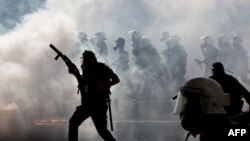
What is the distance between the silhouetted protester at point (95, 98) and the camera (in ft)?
28.8

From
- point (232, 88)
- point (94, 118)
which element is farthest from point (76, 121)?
point (232, 88)

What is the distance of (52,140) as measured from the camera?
641 inches

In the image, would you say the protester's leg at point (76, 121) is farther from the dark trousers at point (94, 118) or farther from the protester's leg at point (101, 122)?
the protester's leg at point (101, 122)

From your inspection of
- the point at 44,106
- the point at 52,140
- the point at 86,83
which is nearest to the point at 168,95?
the point at 44,106

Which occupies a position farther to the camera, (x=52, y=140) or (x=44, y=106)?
(x=44, y=106)

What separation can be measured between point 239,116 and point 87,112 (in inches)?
117

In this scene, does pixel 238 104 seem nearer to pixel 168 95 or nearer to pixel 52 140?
pixel 52 140

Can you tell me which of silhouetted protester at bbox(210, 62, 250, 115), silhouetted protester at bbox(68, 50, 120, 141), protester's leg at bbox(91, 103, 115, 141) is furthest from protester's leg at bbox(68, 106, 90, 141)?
silhouetted protester at bbox(210, 62, 250, 115)

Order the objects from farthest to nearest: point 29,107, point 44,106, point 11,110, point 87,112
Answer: point 44,106, point 29,107, point 11,110, point 87,112

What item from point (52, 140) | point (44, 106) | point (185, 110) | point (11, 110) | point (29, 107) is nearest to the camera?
point (185, 110)

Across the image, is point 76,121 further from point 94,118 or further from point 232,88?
point 232,88

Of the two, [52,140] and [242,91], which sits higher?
[242,91]

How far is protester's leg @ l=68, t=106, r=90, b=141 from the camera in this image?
8.78 meters

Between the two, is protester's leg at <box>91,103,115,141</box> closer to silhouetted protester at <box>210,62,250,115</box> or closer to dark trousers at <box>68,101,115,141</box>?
dark trousers at <box>68,101,115,141</box>
